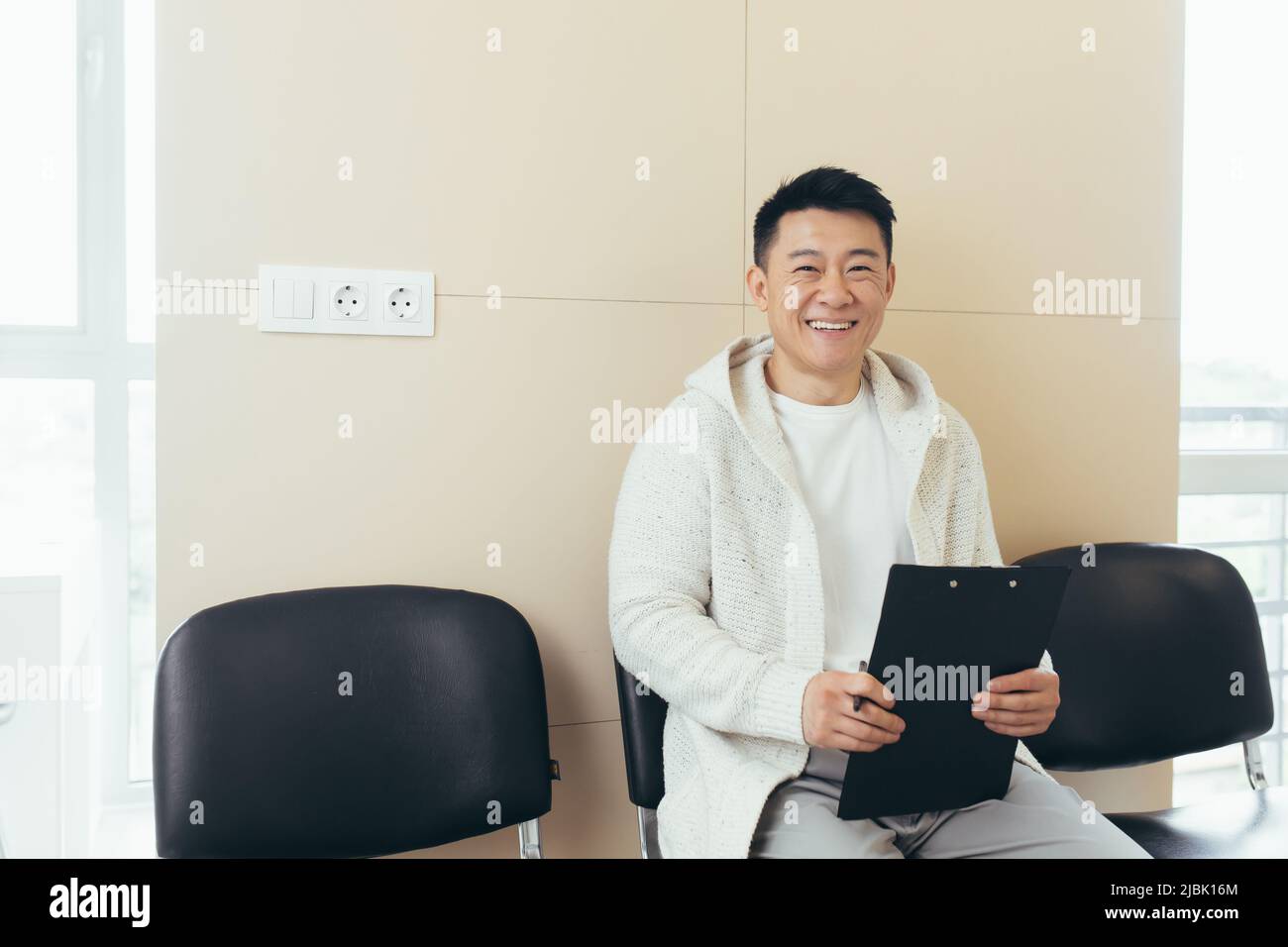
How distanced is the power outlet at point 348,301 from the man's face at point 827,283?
0.68m

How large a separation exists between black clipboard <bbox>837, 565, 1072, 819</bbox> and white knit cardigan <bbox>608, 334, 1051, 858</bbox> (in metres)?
0.12

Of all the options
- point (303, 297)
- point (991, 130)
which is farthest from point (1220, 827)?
point (303, 297)

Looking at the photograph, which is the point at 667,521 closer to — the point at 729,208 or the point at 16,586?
the point at 729,208

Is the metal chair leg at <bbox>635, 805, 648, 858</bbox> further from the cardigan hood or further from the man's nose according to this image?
the man's nose

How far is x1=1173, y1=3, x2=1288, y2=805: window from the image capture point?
7.04 ft

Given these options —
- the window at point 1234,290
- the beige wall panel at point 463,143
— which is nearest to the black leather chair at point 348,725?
the beige wall panel at point 463,143

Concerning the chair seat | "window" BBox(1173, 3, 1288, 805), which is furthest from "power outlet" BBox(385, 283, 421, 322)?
"window" BBox(1173, 3, 1288, 805)

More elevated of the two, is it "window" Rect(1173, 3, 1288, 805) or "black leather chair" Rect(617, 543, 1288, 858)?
"window" Rect(1173, 3, 1288, 805)

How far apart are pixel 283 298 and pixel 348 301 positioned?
99mm

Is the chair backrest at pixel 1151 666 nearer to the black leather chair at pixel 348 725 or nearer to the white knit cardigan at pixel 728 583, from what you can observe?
the white knit cardigan at pixel 728 583

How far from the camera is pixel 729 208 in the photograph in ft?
5.27

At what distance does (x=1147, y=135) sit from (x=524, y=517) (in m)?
1.53

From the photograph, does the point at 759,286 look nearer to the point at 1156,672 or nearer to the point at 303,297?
the point at 303,297

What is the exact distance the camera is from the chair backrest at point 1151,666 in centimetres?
151
